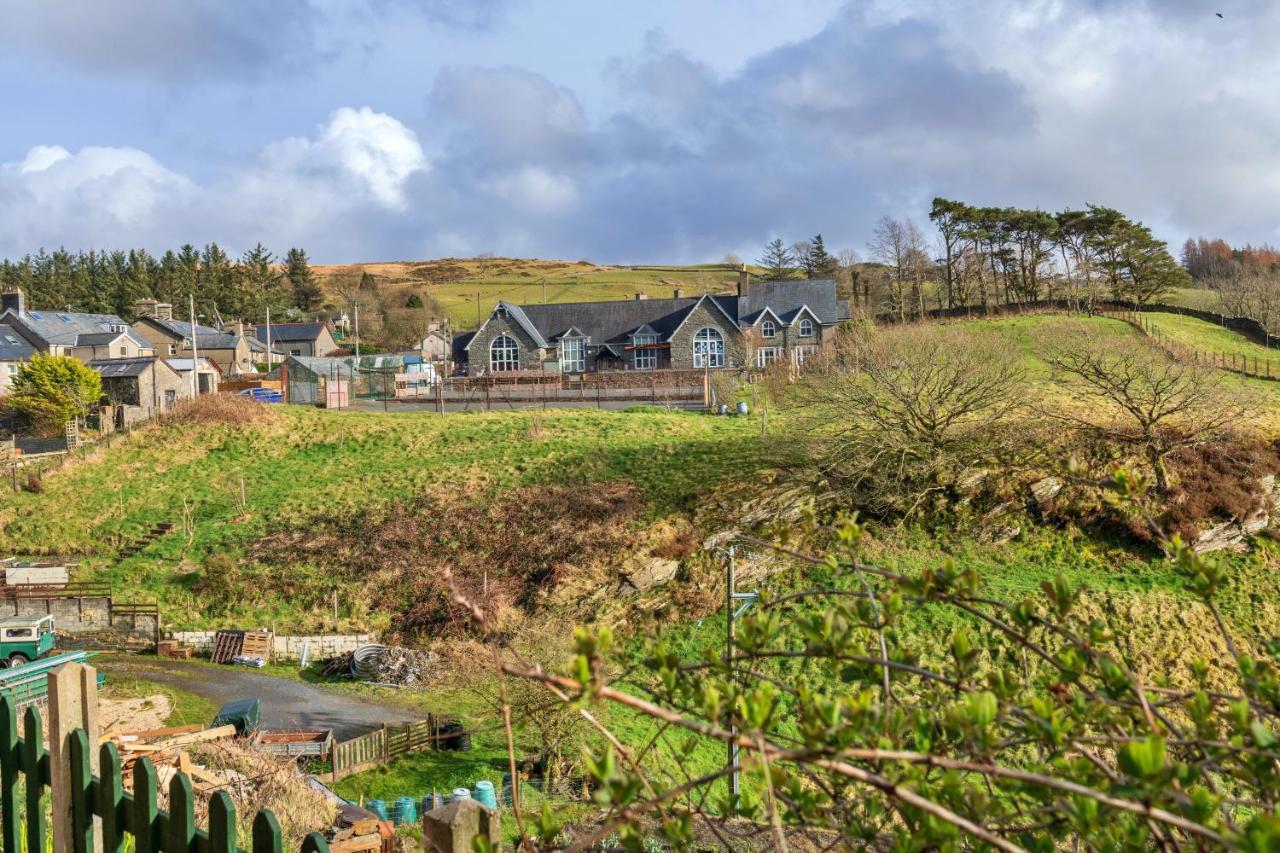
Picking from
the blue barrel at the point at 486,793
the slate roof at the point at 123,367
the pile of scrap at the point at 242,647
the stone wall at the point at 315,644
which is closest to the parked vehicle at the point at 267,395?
the slate roof at the point at 123,367

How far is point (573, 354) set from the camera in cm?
6838

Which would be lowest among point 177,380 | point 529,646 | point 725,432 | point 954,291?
point 529,646

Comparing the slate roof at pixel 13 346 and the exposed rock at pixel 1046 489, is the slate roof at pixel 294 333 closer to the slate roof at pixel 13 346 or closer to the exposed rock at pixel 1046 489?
the slate roof at pixel 13 346

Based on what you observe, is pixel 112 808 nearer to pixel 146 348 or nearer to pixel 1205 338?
pixel 1205 338

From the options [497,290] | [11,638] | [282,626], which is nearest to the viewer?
[11,638]

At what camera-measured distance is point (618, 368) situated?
67125mm

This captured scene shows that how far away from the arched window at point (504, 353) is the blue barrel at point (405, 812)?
173 ft

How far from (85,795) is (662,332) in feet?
206

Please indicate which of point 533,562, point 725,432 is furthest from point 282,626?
point 725,432

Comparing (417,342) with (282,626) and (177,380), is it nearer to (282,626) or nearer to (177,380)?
(177,380)

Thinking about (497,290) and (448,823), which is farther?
(497,290)

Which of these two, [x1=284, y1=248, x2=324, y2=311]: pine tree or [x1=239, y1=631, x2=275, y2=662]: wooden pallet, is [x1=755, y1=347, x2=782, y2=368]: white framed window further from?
[x1=284, y1=248, x2=324, y2=311]: pine tree

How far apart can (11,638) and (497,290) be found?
328ft

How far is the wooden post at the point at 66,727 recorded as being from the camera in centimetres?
405
